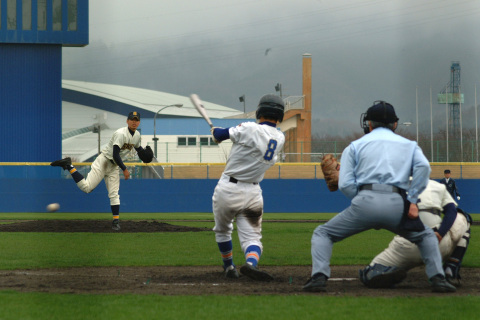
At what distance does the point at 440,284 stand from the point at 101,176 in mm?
8355

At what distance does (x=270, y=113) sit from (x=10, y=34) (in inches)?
1057

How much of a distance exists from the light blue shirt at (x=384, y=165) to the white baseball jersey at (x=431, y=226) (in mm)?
523

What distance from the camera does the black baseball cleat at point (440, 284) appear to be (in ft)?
20.3

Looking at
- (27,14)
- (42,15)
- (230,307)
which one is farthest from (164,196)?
(230,307)

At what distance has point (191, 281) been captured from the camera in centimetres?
720

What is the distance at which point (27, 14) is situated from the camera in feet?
106

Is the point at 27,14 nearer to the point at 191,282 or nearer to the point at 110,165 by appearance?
the point at 110,165

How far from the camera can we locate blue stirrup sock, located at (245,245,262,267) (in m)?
7.11

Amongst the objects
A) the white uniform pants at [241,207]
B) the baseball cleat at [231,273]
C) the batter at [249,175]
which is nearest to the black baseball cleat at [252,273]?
the batter at [249,175]

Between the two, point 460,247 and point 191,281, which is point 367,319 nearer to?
point 460,247

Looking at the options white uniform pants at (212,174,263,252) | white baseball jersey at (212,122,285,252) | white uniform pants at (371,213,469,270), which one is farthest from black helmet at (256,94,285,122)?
white uniform pants at (371,213,469,270)

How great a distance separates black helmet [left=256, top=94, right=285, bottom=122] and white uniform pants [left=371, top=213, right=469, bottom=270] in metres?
1.72

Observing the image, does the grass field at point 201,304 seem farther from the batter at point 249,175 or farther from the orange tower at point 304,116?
the orange tower at point 304,116

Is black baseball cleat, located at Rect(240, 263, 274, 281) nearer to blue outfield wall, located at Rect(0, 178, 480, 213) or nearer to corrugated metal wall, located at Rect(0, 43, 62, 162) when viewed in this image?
blue outfield wall, located at Rect(0, 178, 480, 213)
